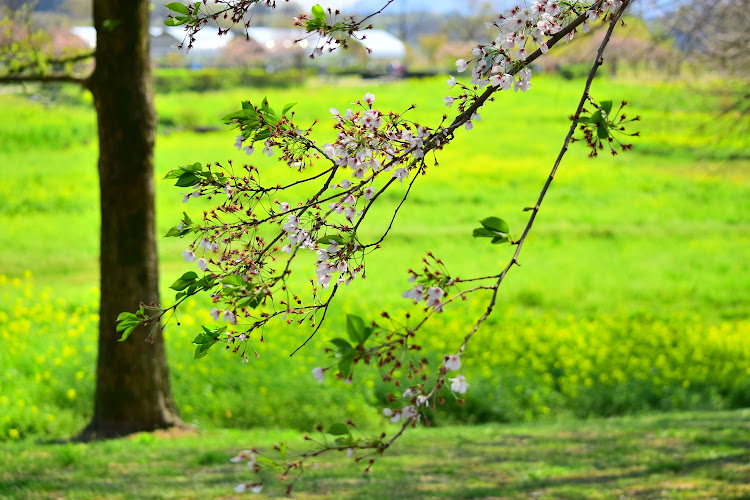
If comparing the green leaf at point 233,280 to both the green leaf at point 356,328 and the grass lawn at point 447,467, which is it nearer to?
the green leaf at point 356,328

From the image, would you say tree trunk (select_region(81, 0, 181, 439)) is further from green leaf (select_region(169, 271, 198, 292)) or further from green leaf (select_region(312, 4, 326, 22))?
green leaf (select_region(169, 271, 198, 292))

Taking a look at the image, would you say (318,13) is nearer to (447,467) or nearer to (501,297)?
(447,467)

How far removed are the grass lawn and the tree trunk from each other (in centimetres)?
41

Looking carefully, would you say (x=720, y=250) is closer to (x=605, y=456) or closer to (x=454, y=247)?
(x=454, y=247)

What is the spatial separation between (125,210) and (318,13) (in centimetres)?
460

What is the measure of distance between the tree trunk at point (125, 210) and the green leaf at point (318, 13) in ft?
14.4

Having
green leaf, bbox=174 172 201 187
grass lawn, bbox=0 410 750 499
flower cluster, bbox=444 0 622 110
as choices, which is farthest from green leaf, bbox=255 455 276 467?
grass lawn, bbox=0 410 750 499

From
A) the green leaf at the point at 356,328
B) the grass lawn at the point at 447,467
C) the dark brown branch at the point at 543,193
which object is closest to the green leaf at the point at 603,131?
the dark brown branch at the point at 543,193

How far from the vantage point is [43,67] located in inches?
272

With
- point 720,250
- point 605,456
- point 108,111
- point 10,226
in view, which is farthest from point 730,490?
point 10,226

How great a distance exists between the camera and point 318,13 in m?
2.24

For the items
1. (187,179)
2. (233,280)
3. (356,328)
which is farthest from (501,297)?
(356,328)

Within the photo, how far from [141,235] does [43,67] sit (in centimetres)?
179

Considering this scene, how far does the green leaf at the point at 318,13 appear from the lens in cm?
222
